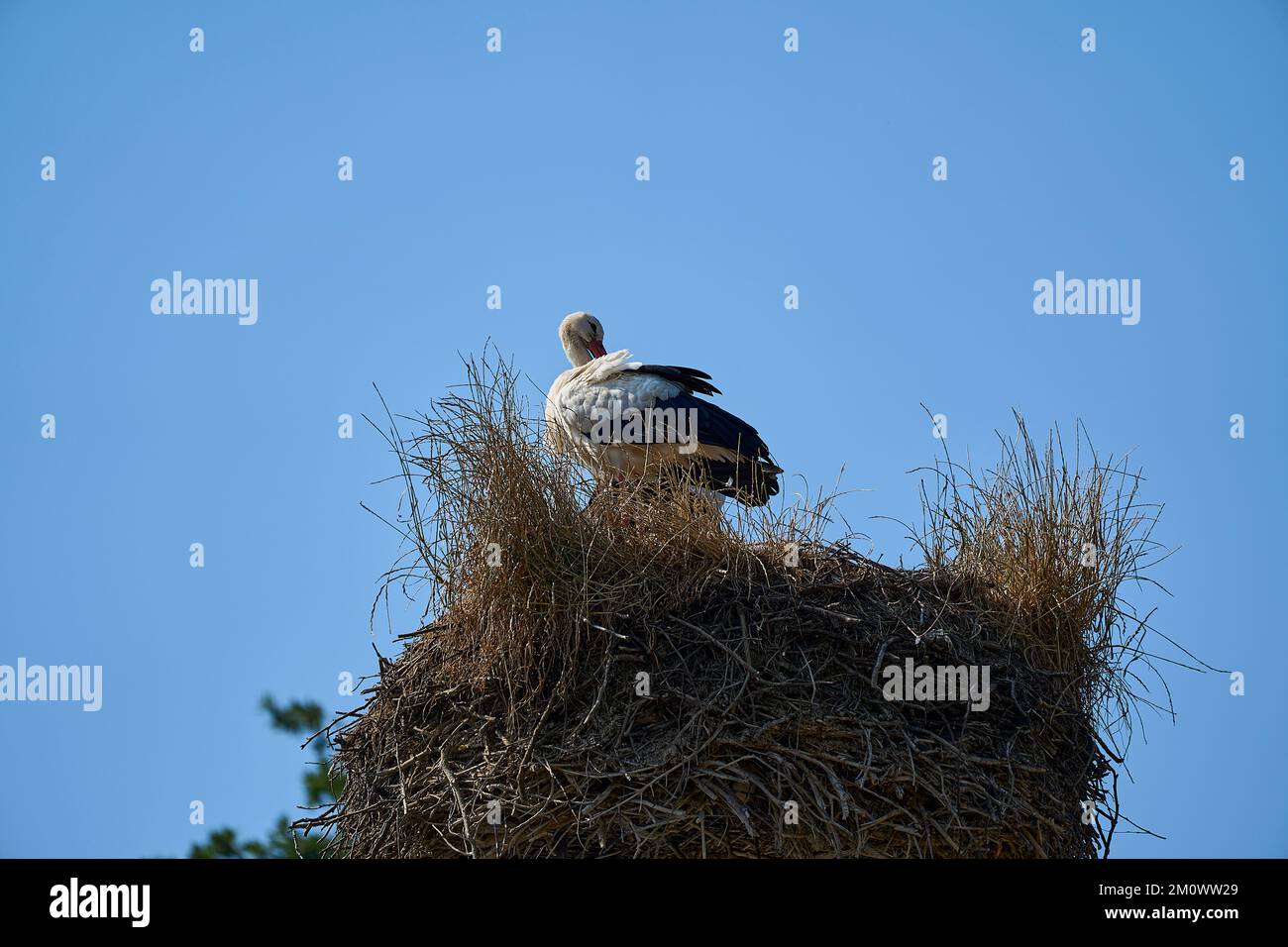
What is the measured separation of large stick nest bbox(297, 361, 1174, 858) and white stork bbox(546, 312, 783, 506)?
146 centimetres

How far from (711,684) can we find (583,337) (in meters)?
4.67

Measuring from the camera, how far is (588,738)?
236 inches

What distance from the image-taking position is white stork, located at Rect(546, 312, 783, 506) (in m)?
8.58

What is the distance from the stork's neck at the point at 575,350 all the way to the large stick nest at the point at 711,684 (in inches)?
134

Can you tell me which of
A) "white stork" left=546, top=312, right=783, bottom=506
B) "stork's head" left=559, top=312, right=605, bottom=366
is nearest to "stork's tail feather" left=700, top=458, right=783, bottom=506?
"white stork" left=546, top=312, right=783, bottom=506

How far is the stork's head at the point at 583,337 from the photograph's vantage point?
10.4 m

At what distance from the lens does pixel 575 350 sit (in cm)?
1045
